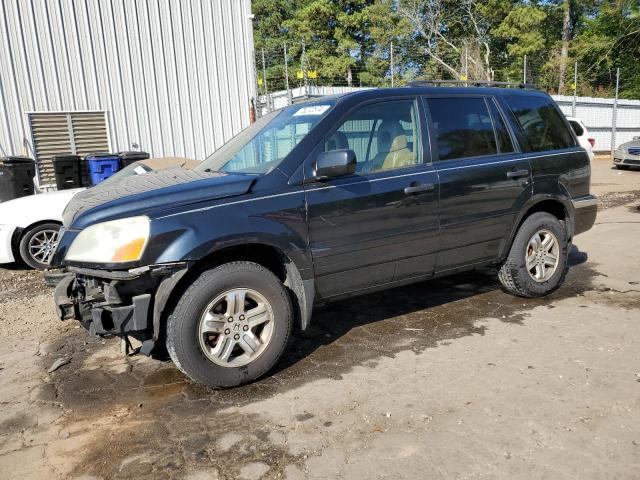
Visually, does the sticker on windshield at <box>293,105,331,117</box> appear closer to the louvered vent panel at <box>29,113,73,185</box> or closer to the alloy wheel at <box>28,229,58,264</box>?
the alloy wheel at <box>28,229,58,264</box>

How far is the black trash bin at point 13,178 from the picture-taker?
29.1 feet

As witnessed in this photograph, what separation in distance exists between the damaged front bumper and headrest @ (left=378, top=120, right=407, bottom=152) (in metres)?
1.77

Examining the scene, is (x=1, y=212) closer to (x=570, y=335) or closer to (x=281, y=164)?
(x=281, y=164)

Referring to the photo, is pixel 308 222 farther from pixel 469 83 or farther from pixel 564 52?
pixel 564 52

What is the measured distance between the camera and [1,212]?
6410mm

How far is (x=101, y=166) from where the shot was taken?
31.9ft

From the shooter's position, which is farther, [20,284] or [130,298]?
[20,284]

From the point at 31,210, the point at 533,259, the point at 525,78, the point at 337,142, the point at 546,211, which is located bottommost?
the point at 533,259

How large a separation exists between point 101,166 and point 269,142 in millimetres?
Answer: 7058

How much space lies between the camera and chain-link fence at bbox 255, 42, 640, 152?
76.6 ft

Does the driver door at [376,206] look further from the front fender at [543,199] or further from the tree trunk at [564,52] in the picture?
the tree trunk at [564,52]

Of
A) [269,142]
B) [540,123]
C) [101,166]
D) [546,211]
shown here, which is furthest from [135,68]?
[546,211]

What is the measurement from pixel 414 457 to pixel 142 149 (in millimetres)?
11067

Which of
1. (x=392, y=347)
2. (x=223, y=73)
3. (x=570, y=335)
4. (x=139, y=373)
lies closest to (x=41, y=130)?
(x=223, y=73)
